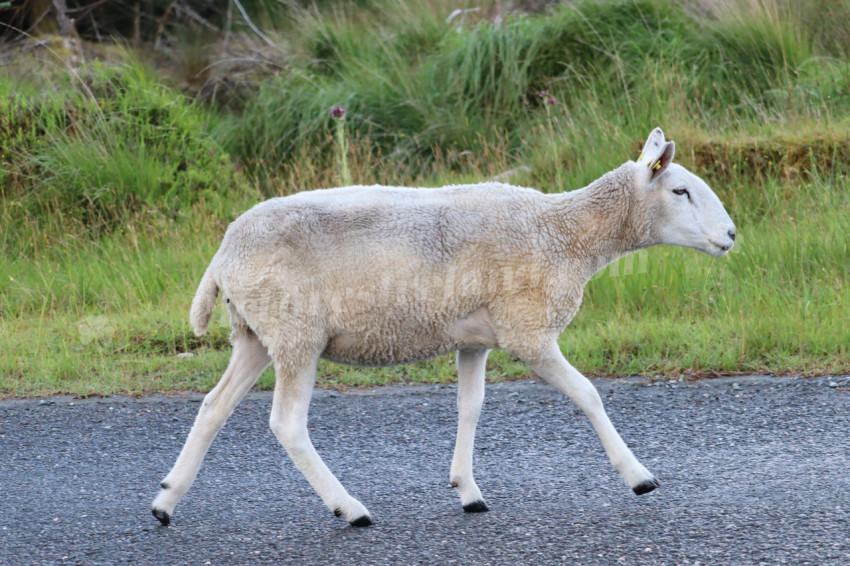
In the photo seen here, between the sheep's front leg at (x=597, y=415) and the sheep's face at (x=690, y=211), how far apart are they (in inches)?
28.8

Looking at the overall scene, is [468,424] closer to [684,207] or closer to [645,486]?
[645,486]

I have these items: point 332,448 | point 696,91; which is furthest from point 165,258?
point 696,91

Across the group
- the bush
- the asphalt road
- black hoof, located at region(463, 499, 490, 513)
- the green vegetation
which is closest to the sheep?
black hoof, located at region(463, 499, 490, 513)

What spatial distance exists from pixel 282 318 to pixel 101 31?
568 inches

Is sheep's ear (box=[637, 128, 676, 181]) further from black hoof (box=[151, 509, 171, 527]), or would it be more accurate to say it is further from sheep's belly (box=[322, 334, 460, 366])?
black hoof (box=[151, 509, 171, 527])

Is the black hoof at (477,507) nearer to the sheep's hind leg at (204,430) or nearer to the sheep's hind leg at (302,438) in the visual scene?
the sheep's hind leg at (302,438)

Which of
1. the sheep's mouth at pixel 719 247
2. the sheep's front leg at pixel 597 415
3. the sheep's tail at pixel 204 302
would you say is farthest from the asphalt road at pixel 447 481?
the sheep's mouth at pixel 719 247

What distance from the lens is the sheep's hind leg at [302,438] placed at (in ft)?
12.3

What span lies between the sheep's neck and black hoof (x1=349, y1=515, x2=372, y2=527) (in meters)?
1.26

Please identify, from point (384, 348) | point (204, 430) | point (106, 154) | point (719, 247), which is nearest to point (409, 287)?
point (384, 348)

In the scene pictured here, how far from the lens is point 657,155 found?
4.03 metres

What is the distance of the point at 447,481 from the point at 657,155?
1597mm

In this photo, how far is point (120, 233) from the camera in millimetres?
8609

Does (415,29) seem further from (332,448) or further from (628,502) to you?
(628,502)
